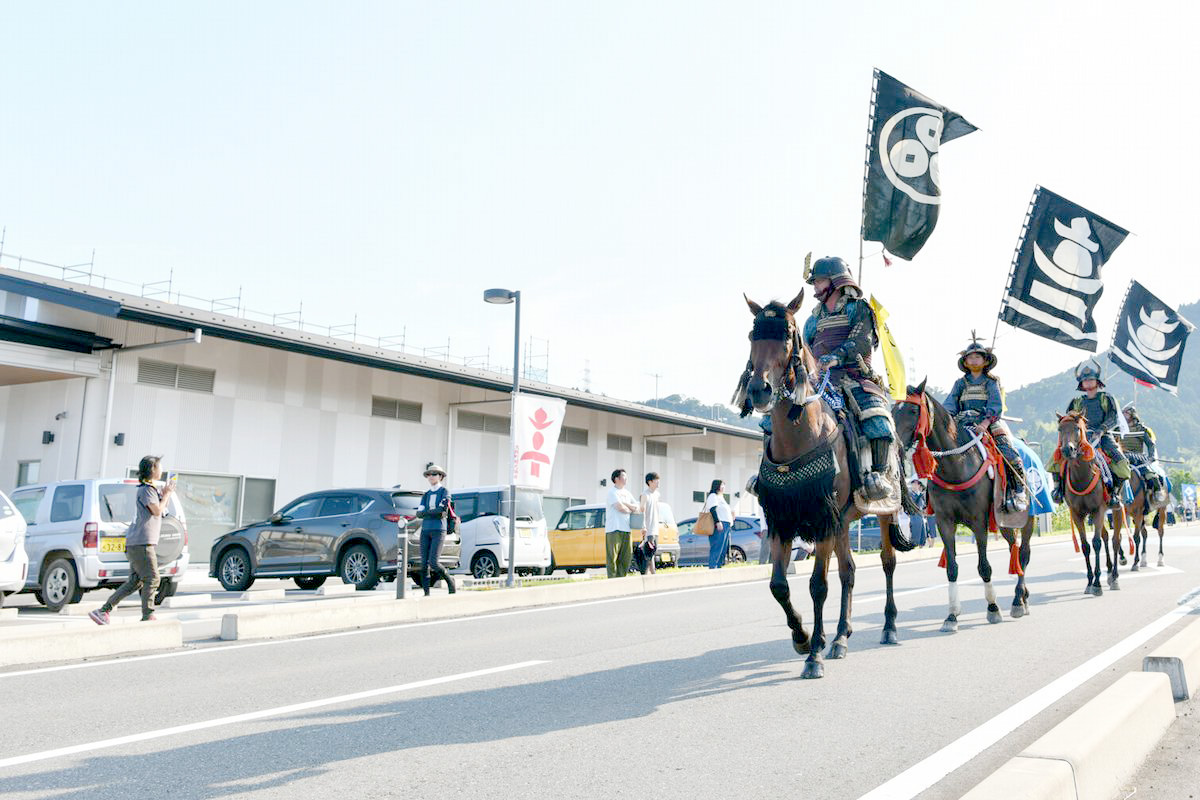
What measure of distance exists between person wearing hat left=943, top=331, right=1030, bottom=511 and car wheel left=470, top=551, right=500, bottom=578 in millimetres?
10635

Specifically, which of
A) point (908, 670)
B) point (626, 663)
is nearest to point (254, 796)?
point (626, 663)

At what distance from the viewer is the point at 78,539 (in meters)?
13.0

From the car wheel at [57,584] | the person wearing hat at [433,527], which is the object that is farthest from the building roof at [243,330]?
the person wearing hat at [433,527]

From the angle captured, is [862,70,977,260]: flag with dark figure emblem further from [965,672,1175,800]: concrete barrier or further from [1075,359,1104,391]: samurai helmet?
[965,672,1175,800]: concrete barrier

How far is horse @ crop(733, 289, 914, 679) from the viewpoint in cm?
613

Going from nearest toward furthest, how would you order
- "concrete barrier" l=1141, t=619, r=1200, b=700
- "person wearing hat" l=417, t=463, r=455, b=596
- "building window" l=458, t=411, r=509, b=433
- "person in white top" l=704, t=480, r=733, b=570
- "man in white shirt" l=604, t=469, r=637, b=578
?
"concrete barrier" l=1141, t=619, r=1200, b=700, "person wearing hat" l=417, t=463, r=455, b=596, "man in white shirt" l=604, t=469, r=637, b=578, "person in white top" l=704, t=480, r=733, b=570, "building window" l=458, t=411, r=509, b=433

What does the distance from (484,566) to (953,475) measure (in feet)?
37.1

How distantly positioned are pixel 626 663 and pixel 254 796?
3.84 meters

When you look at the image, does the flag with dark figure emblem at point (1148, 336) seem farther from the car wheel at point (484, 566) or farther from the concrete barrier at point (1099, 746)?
the concrete barrier at point (1099, 746)

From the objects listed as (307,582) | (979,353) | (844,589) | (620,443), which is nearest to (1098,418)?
(979,353)

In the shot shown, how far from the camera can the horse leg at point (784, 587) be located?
6496 millimetres

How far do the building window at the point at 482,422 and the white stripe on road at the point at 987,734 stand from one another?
2510 centimetres

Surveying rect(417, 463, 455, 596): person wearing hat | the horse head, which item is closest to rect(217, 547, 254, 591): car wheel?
rect(417, 463, 455, 596): person wearing hat

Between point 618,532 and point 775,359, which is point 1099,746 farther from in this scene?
point 618,532
